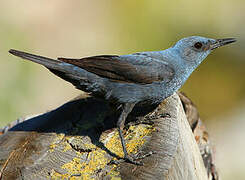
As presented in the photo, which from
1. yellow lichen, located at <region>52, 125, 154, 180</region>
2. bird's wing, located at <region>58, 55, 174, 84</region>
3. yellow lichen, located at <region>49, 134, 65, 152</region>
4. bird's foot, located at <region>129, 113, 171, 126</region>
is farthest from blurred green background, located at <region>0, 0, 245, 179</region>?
yellow lichen, located at <region>52, 125, 154, 180</region>

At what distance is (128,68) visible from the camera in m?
4.51

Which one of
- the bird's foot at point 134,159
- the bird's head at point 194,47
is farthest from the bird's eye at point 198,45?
the bird's foot at point 134,159

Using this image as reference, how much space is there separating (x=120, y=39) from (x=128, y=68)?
4.86 meters

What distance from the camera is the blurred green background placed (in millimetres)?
8211

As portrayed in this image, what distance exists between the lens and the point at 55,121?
4.21 meters

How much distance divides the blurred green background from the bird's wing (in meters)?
3.73

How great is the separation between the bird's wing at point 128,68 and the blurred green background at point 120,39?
373cm

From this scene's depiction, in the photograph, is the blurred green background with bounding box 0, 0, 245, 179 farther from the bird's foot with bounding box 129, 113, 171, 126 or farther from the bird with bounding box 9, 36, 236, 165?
the bird's foot with bounding box 129, 113, 171, 126

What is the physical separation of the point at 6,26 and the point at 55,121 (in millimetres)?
5233

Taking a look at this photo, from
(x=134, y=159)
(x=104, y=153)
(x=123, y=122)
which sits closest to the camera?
(x=134, y=159)

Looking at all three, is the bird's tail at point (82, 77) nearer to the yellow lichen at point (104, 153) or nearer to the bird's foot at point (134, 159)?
the yellow lichen at point (104, 153)

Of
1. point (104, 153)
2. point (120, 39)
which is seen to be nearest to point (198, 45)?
point (104, 153)

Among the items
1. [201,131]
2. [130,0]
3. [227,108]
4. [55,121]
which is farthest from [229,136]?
[55,121]

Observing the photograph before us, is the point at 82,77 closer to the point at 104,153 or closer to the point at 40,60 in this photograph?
the point at 40,60
